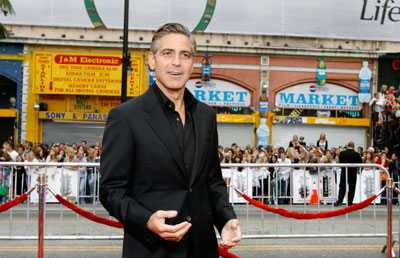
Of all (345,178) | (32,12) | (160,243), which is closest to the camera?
(160,243)

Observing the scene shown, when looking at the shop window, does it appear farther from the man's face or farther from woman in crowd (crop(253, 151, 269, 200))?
the man's face

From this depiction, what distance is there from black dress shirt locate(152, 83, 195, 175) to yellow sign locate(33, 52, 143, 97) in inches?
911

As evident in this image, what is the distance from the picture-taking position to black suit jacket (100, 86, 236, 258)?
2453 mm

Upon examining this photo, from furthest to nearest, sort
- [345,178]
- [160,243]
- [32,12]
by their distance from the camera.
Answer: [32,12]
[345,178]
[160,243]

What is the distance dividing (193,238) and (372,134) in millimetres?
25292

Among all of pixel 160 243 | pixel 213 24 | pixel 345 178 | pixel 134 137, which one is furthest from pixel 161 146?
pixel 213 24

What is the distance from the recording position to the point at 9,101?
1019 inches

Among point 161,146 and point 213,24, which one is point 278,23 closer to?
point 213,24

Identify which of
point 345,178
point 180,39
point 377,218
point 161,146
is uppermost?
point 180,39

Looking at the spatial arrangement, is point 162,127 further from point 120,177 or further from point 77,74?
point 77,74

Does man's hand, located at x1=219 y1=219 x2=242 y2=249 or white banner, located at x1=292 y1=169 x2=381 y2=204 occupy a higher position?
man's hand, located at x1=219 y1=219 x2=242 y2=249

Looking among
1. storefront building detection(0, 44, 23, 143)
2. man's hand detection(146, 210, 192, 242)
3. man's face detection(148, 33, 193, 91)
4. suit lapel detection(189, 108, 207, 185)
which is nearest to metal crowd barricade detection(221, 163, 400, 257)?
suit lapel detection(189, 108, 207, 185)

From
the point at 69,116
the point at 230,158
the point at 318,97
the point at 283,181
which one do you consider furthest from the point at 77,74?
the point at 283,181

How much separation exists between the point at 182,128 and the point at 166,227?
0.52 m
